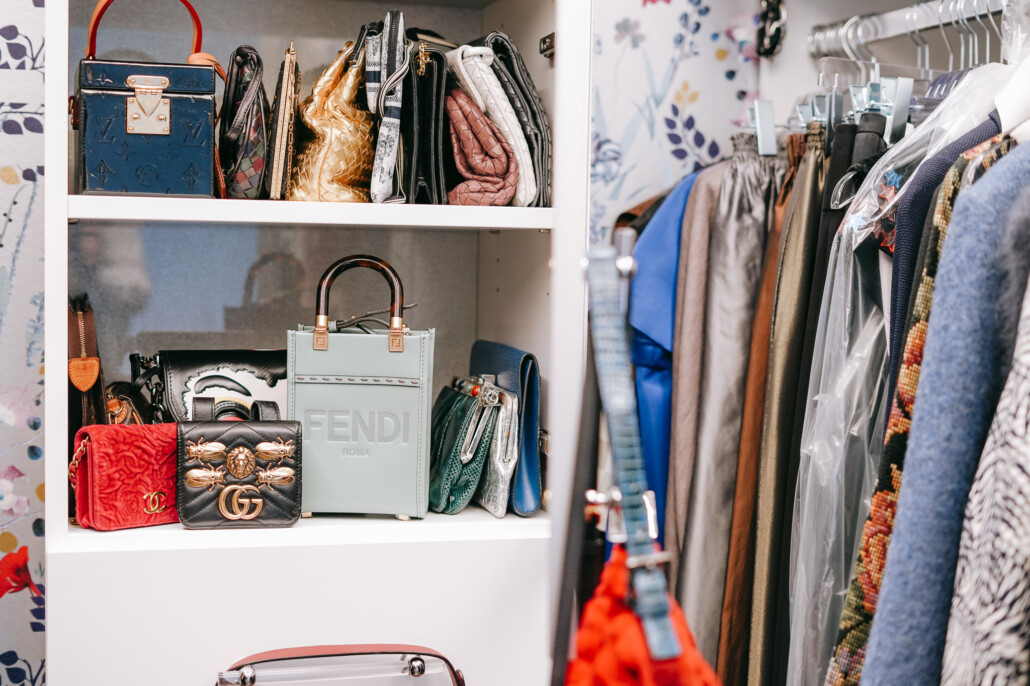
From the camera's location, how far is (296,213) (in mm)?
1048

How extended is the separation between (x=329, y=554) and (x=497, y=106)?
61cm

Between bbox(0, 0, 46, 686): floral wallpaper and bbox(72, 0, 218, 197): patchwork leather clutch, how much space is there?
44 cm

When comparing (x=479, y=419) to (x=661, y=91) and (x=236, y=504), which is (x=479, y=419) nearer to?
(x=236, y=504)

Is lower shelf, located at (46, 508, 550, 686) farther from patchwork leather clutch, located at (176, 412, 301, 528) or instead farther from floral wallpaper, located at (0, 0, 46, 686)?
floral wallpaper, located at (0, 0, 46, 686)

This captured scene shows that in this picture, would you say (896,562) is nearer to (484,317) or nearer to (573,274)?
(573,274)

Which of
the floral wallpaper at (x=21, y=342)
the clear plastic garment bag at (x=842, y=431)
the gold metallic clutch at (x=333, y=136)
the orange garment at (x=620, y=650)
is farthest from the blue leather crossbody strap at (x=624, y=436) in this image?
the floral wallpaper at (x=21, y=342)

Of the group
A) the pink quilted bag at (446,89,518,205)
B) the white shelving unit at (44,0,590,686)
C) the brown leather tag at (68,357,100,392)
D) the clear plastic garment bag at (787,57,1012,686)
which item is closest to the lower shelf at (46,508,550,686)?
the white shelving unit at (44,0,590,686)

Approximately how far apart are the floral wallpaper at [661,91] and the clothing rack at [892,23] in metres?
0.31

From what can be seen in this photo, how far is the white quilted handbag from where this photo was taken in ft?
3.69

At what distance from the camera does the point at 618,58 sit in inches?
63.0

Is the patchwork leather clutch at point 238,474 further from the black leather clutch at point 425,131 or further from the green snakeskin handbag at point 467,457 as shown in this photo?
the black leather clutch at point 425,131

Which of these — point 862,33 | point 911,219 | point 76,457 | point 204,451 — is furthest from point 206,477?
point 862,33

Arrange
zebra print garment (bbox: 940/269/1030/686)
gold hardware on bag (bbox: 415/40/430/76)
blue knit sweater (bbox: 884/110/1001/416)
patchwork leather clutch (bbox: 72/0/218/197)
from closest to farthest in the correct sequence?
zebra print garment (bbox: 940/269/1030/686), blue knit sweater (bbox: 884/110/1001/416), patchwork leather clutch (bbox: 72/0/218/197), gold hardware on bag (bbox: 415/40/430/76)

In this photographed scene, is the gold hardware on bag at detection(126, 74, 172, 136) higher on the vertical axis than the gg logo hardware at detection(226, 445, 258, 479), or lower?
higher
